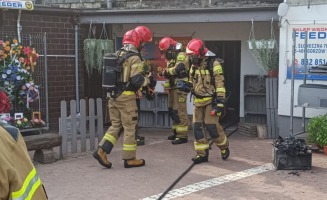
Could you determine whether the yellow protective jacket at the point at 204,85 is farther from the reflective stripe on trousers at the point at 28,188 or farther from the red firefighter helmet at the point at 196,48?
the reflective stripe on trousers at the point at 28,188

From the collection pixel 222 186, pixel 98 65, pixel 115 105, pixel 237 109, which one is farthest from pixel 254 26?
pixel 222 186

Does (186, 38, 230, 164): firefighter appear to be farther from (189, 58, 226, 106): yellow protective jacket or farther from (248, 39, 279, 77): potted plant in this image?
(248, 39, 279, 77): potted plant

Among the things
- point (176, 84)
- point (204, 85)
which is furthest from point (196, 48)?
point (176, 84)

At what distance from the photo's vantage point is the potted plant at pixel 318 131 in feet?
26.5

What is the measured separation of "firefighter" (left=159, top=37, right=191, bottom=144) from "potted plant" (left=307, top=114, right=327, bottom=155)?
252 centimetres

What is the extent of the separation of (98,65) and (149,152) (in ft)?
11.2

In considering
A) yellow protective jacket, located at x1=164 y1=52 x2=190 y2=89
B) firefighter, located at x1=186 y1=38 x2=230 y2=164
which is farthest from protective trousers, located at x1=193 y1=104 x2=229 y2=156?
yellow protective jacket, located at x1=164 y1=52 x2=190 y2=89

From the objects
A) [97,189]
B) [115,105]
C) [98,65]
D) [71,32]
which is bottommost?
[97,189]

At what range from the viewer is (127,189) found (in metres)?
6.13

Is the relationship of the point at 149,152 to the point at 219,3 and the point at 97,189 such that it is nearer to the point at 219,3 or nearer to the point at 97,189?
the point at 97,189

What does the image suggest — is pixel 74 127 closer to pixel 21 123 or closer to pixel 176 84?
pixel 21 123

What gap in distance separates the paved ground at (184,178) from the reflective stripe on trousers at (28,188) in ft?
13.5

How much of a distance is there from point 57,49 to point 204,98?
4791mm

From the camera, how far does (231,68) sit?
464 inches
